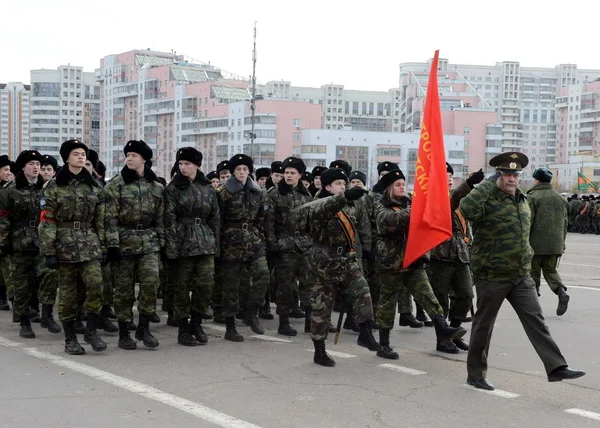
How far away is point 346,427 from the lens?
588 cm

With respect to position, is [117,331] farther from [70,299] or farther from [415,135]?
[415,135]

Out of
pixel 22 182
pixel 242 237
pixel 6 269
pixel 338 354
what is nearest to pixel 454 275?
pixel 338 354

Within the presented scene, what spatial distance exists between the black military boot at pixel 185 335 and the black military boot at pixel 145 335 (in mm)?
277

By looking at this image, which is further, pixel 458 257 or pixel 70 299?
pixel 458 257

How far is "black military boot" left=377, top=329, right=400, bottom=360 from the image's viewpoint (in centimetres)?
829

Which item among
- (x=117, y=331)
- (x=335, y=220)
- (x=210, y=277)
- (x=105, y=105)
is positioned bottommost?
(x=117, y=331)

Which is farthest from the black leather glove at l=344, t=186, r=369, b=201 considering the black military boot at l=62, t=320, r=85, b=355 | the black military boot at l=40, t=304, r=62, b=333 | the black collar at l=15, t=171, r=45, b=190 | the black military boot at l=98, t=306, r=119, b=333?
the black collar at l=15, t=171, r=45, b=190

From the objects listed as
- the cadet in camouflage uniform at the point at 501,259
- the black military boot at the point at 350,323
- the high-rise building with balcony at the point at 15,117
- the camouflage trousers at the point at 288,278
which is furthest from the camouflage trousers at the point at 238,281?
the high-rise building with balcony at the point at 15,117

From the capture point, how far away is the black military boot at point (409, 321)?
10.3 m

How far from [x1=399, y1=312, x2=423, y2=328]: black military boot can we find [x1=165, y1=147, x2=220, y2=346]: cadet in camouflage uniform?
8.37 ft

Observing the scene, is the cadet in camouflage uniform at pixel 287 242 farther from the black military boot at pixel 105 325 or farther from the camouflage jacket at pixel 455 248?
the black military boot at pixel 105 325

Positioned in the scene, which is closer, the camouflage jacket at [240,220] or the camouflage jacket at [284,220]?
the camouflage jacket at [240,220]

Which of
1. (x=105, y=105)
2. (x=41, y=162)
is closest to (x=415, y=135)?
(x=105, y=105)

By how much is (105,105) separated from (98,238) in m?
143
